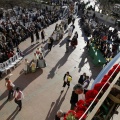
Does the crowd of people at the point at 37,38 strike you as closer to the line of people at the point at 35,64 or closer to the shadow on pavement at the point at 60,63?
the line of people at the point at 35,64

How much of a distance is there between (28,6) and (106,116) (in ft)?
95.3

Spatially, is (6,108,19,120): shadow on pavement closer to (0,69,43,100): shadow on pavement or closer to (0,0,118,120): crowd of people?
(0,0,118,120): crowd of people

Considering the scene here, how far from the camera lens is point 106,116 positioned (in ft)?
14.0

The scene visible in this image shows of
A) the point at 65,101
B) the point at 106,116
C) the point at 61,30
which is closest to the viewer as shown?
the point at 106,116

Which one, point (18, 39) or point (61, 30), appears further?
point (61, 30)

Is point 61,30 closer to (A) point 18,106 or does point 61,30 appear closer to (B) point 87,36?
(B) point 87,36

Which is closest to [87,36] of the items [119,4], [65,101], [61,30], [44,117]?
[61,30]

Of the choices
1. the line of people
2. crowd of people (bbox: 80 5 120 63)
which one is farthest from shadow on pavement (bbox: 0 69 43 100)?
crowd of people (bbox: 80 5 120 63)

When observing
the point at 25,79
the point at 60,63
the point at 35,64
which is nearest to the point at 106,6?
the point at 60,63

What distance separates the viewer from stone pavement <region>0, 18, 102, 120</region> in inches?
406

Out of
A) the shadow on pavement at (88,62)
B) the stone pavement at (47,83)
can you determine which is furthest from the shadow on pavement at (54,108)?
the shadow on pavement at (88,62)

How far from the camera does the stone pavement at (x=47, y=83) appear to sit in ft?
33.8

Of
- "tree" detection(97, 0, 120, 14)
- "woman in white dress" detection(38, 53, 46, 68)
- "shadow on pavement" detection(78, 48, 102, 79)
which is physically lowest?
"shadow on pavement" detection(78, 48, 102, 79)

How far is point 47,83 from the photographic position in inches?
504
